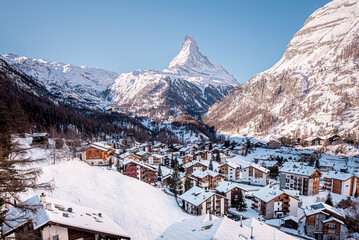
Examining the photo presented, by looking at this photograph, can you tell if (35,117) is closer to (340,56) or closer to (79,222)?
(79,222)

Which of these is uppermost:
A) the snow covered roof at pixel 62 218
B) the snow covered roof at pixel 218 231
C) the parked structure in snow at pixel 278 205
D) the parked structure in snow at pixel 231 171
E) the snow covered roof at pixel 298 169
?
the snow covered roof at pixel 62 218

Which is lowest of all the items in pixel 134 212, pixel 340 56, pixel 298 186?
pixel 298 186

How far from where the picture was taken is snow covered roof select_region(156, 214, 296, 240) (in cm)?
1277

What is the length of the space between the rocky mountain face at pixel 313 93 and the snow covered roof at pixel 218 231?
116m

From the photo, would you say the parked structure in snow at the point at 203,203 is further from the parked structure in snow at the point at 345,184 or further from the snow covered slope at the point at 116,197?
the parked structure in snow at the point at 345,184

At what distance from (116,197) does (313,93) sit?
6439 inches

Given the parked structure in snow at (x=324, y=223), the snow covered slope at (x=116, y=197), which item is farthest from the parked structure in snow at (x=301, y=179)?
the snow covered slope at (x=116, y=197)

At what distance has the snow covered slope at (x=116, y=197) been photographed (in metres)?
23.5

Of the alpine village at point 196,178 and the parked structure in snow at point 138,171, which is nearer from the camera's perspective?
the alpine village at point 196,178

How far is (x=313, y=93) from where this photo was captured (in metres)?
142

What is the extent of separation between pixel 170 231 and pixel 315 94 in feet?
536

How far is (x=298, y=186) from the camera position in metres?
49.2

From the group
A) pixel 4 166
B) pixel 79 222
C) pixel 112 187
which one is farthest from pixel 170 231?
pixel 112 187

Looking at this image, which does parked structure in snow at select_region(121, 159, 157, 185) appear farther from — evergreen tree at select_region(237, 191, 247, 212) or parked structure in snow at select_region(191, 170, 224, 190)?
evergreen tree at select_region(237, 191, 247, 212)
